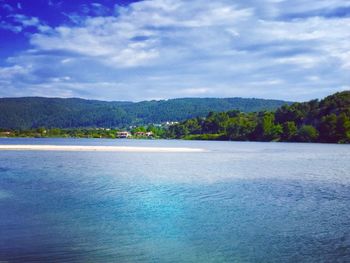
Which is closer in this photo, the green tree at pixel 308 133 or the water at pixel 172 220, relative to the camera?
the water at pixel 172 220

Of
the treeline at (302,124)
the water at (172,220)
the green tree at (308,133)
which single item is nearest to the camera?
the water at (172,220)

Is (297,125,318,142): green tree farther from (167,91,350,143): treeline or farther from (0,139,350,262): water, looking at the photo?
(0,139,350,262): water

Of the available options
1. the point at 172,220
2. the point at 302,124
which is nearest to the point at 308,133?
the point at 302,124

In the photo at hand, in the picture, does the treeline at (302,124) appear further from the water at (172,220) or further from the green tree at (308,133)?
the water at (172,220)

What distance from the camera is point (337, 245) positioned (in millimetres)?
13938

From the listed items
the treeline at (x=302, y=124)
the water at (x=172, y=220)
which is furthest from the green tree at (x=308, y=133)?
the water at (x=172, y=220)

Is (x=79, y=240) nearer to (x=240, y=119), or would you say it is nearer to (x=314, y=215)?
(x=314, y=215)

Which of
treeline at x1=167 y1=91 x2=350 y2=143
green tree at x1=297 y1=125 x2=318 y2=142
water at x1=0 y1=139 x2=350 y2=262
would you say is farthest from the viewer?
green tree at x1=297 y1=125 x2=318 y2=142

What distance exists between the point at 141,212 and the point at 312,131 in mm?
135033

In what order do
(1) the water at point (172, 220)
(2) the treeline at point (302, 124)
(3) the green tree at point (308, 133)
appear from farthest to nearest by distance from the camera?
(3) the green tree at point (308, 133) < (2) the treeline at point (302, 124) < (1) the water at point (172, 220)

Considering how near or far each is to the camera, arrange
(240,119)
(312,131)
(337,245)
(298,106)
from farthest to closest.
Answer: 1. (240,119)
2. (298,106)
3. (312,131)
4. (337,245)

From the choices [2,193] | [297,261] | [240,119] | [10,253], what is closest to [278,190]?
[297,261]

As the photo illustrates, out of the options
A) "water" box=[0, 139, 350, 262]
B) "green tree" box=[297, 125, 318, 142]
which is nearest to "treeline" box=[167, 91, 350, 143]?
"green tree" box=[297, 125, 318, 142]

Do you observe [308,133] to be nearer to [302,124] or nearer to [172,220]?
[302,124]
